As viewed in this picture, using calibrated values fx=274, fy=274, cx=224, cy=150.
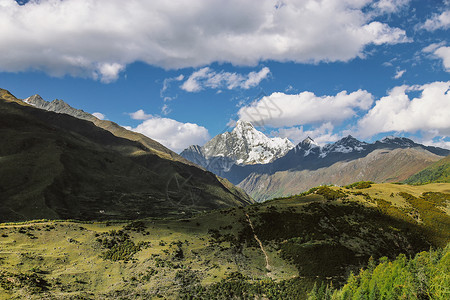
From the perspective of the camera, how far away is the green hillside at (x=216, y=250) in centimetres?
5300

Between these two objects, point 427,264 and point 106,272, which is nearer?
point 106,272

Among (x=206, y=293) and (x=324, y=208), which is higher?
(x=324, y=208)

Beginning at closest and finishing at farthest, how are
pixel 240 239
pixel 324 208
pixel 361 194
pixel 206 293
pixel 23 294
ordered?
pixel 23 294
pixel 206 293
pixel 240 239
pixel 324 208
pixel 361 194

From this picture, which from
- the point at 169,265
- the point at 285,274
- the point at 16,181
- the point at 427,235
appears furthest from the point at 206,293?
the point at 16,181

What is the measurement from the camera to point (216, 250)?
7025cm

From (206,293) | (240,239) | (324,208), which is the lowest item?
(206,293)

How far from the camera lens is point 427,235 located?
292ft

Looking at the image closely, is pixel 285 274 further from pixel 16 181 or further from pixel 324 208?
pixel 16 181

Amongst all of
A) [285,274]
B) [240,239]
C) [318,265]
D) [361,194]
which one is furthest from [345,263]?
[361,194]

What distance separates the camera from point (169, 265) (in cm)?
6175

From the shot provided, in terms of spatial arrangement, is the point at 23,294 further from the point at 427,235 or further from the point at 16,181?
the point at 16,181

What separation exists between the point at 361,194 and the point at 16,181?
223025mm

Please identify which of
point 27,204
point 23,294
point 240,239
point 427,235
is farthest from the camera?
point 27,204

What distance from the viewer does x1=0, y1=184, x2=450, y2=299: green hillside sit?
53.0 metres
